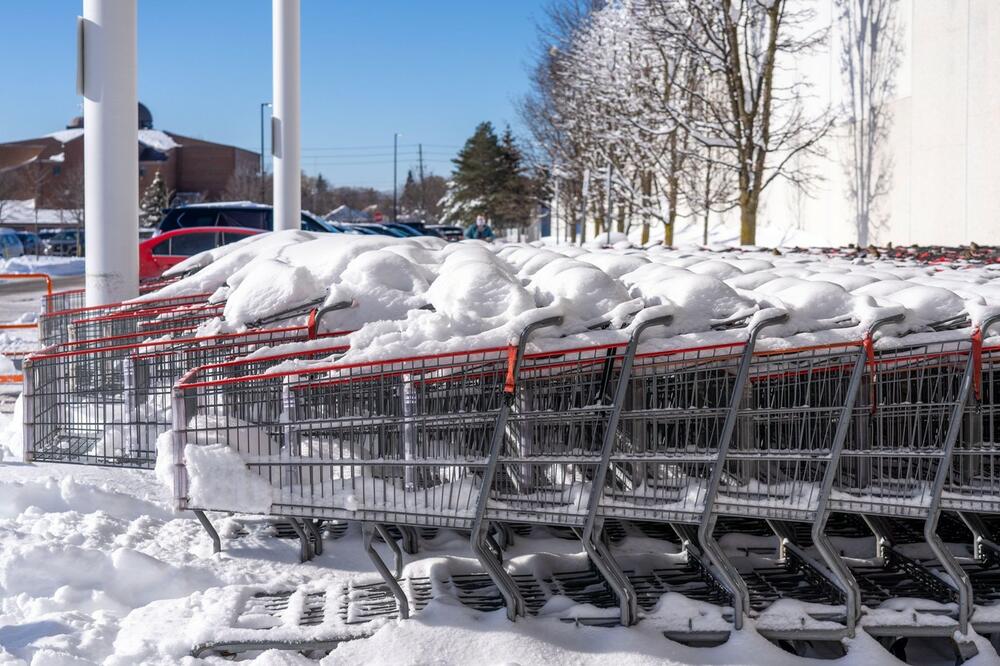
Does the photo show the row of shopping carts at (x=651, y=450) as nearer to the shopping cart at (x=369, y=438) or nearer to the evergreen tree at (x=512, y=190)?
the shopping cart at (x=369, y=438)

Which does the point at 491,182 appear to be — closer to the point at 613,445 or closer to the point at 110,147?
the point at 110,147

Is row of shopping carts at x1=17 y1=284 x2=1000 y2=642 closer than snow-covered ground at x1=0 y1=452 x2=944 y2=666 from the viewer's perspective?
No

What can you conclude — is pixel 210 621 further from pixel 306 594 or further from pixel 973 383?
pixel 973 383

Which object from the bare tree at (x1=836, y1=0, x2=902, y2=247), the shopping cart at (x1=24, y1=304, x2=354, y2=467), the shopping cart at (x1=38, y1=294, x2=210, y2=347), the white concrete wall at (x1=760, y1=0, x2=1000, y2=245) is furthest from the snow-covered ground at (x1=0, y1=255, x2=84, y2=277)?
the shopping cart at (x1=24, y1=304, x2=354, y2=467)

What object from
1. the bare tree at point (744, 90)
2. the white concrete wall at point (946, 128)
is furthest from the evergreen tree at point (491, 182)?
the white concrete wall at point (946, 128)

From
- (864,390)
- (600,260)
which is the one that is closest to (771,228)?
(600,260)

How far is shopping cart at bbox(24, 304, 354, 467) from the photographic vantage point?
16.4 feet

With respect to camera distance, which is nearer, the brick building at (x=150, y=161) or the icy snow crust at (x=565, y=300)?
the icy snow crust at (x=565, y=300)

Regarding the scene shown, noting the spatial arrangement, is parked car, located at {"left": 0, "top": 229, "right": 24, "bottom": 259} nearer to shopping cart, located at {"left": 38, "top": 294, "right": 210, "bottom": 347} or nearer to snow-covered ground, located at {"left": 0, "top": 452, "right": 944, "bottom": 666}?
shopping cart, located at {"left": 38, "top": 294, "right": 210, "bottom": 347}

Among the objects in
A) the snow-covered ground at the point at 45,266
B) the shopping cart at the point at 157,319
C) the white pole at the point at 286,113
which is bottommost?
the shopping cart at the point at 157,319

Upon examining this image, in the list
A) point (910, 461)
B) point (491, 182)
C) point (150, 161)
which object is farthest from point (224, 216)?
point (150, 161)

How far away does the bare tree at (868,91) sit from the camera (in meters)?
19.1

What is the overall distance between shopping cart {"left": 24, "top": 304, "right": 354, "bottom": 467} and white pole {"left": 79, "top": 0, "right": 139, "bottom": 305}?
279cm

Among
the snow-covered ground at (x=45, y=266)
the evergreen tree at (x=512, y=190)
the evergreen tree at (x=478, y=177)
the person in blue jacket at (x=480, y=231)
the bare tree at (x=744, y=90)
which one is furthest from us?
the evergreen tree at (x=478, y=177)
